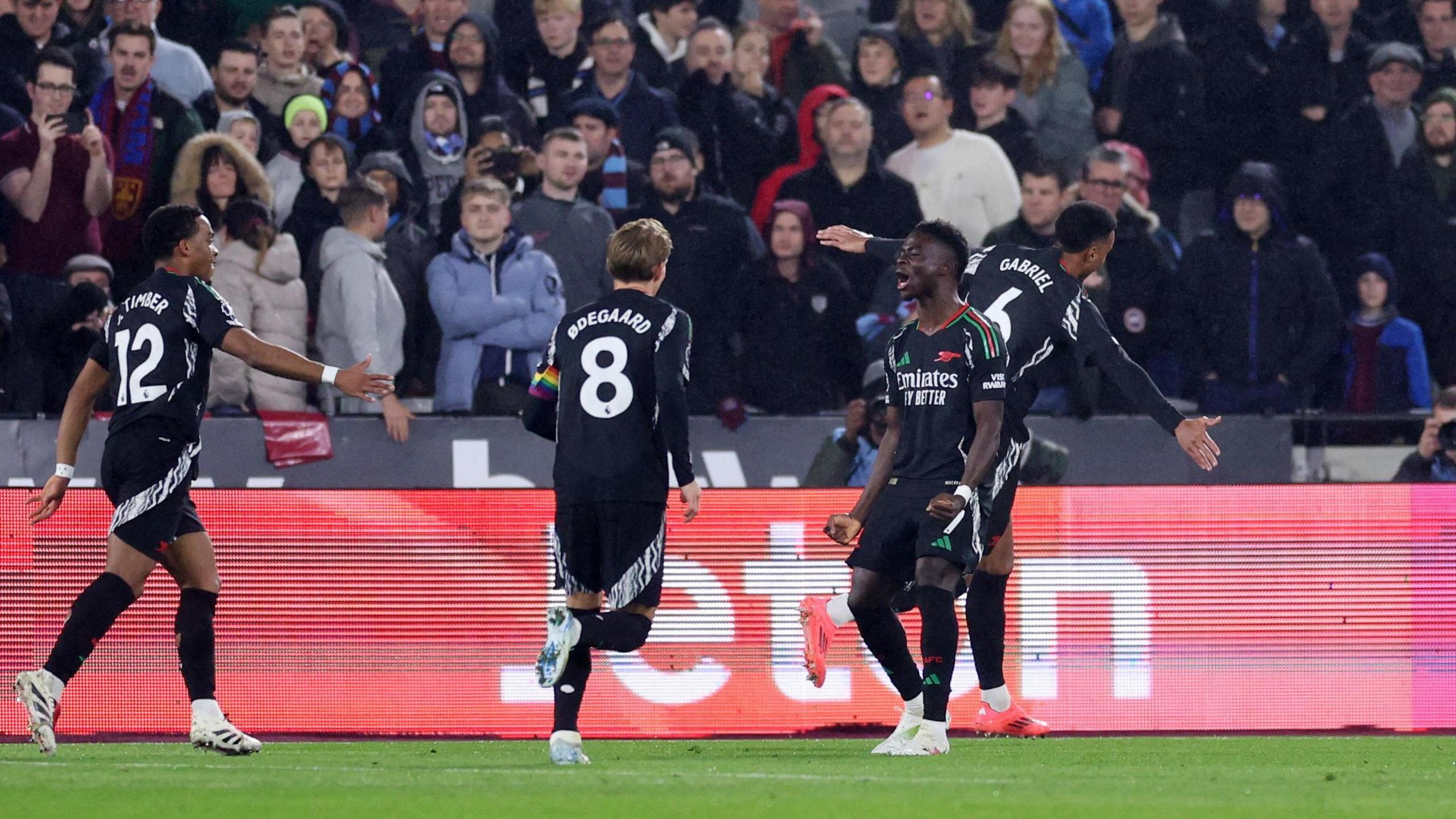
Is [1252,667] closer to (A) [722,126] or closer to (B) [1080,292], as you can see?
(B) [1080,292]

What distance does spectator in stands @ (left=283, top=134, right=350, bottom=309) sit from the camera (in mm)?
12781

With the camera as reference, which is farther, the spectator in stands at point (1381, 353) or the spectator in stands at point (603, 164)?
the spectator in stands at point (603, 164)

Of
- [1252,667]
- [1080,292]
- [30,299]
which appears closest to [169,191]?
[30,299]

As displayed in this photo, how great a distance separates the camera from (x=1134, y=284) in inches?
516

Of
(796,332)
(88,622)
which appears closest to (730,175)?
(796,332)

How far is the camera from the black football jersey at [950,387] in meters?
7.93

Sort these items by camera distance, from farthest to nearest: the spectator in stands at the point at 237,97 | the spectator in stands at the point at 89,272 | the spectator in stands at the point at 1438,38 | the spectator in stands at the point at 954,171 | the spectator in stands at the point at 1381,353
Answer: the spectator in stands at the point at 1438,38, the spectator in stands at the point at 954,171, the spectator in stands at the point at 237,97, the spectator in stands at the point at 1381,353, the spectator in stands at the point at 89,272

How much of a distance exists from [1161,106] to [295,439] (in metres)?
6.77

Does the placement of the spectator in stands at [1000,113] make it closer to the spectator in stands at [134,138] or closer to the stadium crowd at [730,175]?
the stadium crowd at [730,175]

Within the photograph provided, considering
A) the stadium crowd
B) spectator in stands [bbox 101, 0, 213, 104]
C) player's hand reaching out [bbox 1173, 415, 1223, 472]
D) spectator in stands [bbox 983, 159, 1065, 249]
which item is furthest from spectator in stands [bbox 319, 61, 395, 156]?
player's hand reaching out [bbox 1173, 415, 1223, 472]

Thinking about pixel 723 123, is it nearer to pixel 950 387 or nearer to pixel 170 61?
pixel 170 61

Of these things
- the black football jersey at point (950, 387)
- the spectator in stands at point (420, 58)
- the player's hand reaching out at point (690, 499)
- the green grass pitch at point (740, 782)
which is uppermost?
the spectator in stands at point (420, 58)

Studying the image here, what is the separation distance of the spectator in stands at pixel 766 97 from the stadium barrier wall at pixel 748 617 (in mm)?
4913

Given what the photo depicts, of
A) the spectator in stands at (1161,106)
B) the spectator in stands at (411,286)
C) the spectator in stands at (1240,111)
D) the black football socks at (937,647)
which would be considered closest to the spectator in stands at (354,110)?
the spectator in stands at (411,286)
